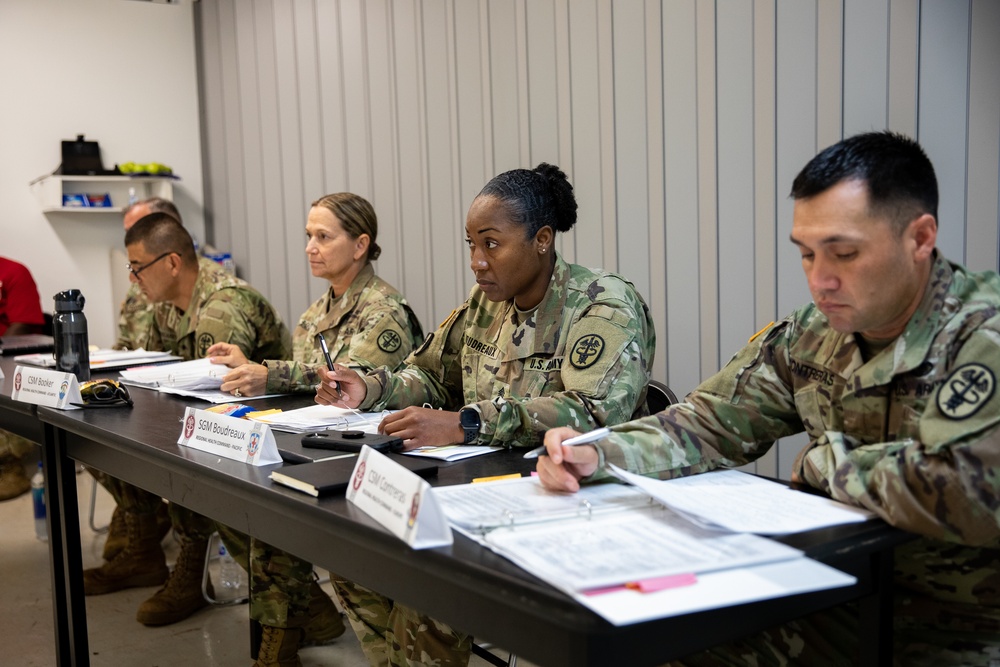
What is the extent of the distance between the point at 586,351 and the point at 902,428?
749 millimetres

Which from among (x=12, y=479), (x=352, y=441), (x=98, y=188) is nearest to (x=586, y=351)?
(x=352, y=441)

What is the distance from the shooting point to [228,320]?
3334 mm

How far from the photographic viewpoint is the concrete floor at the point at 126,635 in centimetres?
290

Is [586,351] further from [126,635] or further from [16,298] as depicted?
[16,298]

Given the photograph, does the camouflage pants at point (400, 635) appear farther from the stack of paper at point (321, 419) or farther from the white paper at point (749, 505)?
the white paper at point (749, 505)

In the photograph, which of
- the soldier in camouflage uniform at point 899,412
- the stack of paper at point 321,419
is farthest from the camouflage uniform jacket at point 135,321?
the soldier in camouflage uniform at point 899,412

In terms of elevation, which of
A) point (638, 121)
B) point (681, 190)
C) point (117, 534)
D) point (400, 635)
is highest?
point (638, 121)

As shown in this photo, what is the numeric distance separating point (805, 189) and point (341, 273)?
1.96 m

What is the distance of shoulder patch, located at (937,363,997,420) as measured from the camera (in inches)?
49.6

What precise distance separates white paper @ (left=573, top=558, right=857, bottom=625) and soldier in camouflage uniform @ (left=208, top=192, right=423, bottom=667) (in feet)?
5.42

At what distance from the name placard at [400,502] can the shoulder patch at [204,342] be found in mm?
2057

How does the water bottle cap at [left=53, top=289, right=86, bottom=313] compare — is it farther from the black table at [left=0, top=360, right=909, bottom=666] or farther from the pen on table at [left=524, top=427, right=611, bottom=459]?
the pen on table at [left=524, top=427, right=611, bottom=459]

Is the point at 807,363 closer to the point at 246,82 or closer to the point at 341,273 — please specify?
the point at 341,273

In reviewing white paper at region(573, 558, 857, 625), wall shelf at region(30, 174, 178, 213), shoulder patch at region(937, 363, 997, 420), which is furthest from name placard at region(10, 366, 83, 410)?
wall shelf at region(30, 174, 178, 213)
